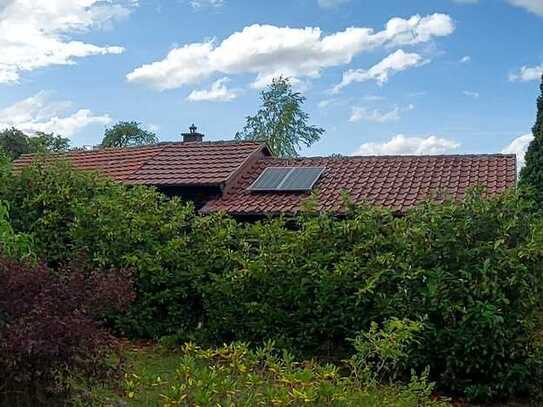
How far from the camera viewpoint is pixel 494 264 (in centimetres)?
709

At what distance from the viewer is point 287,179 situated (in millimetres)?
14047

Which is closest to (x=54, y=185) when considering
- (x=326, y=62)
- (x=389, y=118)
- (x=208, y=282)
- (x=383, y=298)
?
(x=208, y=282)

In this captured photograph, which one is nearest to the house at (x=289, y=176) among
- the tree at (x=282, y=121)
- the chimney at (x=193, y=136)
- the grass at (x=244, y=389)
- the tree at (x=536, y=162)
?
the tree at (x=536, y=162)

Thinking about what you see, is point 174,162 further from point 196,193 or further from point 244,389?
point 244,389

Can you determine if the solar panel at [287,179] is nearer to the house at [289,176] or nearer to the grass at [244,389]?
the house at [289,176]

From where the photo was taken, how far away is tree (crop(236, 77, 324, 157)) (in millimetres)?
29797

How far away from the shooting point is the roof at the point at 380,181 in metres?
12.7

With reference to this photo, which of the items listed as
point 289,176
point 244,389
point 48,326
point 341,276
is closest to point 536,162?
point 289,176

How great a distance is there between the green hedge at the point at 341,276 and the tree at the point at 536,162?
24.8ft

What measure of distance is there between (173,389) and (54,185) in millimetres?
6262

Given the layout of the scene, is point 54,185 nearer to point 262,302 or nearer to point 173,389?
point 262,302

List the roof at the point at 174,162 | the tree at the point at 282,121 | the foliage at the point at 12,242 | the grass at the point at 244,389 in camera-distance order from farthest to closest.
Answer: the tree at the point at 282,121 < the roof at the point at 174,162 < the foliage at the point at 12,242 < the grass at the point at 244,389

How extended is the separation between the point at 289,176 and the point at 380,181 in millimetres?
1897

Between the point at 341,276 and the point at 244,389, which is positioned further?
the point at 341,276
